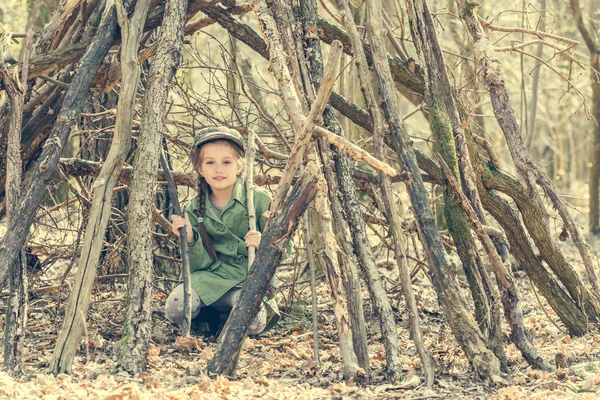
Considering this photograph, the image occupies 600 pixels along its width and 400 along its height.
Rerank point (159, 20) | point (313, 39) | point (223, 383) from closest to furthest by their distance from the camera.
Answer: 1. point (223, 383)
2. point (313, 39)
3. point (159, 20)

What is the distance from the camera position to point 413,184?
126 inches

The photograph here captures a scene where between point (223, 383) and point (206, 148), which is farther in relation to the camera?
point (206, 148)

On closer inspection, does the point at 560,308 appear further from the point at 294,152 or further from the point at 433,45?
the point at 294,152

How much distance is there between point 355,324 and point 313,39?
4.50 feet

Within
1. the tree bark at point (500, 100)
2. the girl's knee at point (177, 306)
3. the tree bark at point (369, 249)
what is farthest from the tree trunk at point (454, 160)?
the girl's knee at point (177, 306)

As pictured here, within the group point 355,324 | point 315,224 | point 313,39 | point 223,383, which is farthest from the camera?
point 315,224

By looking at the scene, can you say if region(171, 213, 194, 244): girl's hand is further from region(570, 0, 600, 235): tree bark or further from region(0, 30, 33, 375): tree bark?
region(570, 0, 600, 235): tree bark

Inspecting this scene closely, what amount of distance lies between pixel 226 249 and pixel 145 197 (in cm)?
89

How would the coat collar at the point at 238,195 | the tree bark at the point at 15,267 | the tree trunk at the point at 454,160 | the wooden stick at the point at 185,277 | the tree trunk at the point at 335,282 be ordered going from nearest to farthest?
the tree trunk at the point at 335,282 → the tree bark at the point at 15,267 → the tree trunk at the point at 454,160 → the wooden stick at the point at 185,277 → the coat collar at the point at 238,195

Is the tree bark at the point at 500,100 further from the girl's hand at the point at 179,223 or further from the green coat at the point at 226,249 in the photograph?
the girl's hand at the point at 179,223

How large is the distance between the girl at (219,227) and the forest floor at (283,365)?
0.21m

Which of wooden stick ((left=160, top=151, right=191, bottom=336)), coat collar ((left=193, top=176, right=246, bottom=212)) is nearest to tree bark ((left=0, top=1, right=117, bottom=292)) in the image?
wooden stick ((left=160, top=151, right=191, bottom=336))

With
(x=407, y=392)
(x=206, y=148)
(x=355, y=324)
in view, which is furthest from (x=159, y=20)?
(x=407, y=392)

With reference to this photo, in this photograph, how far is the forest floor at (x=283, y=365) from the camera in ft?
9.19
